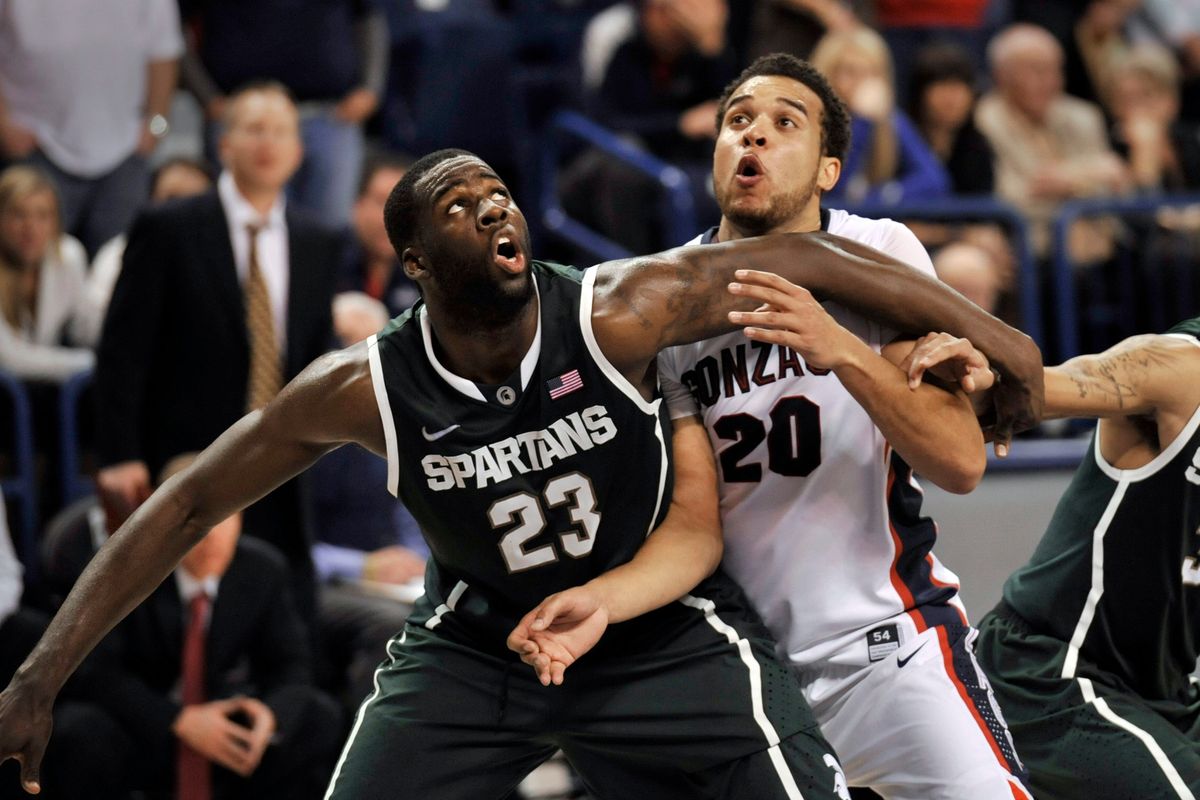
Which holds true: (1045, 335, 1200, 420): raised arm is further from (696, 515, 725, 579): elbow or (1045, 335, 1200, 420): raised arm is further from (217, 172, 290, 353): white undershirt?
(217, 172, 290, 353): white undershirt

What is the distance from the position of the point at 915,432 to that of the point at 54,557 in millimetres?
3642

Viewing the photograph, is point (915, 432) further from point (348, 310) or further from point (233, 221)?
point (348, 310)

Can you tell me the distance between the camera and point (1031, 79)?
895cm

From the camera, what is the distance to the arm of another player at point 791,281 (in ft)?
12.2

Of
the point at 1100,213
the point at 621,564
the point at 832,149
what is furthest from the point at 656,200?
the point at 621,564

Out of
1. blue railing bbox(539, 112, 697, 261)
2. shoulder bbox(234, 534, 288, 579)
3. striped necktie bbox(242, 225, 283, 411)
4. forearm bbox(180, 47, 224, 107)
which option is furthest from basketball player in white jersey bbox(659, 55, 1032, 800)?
forearm bbox(180, 47, 224, 107)

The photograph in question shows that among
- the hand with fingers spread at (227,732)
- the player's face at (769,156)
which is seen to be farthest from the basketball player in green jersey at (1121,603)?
the hand with fingers spread at (227,732)

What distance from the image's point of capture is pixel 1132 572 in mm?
4129

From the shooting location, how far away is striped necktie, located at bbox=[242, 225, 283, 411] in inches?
252

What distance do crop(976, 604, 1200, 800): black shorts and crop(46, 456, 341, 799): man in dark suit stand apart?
2713mm

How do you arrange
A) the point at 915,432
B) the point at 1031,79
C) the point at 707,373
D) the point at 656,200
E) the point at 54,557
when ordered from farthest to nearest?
the point at 1031,79 < the point at 656,200 < the point at 54,557 < the point at 707,373 < the point at 915,432

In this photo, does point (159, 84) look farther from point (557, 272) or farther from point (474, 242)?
point (474, 242)

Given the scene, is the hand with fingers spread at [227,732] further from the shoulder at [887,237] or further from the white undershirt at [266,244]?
the shoulder at [887,237]

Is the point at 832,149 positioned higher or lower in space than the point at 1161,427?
higher
